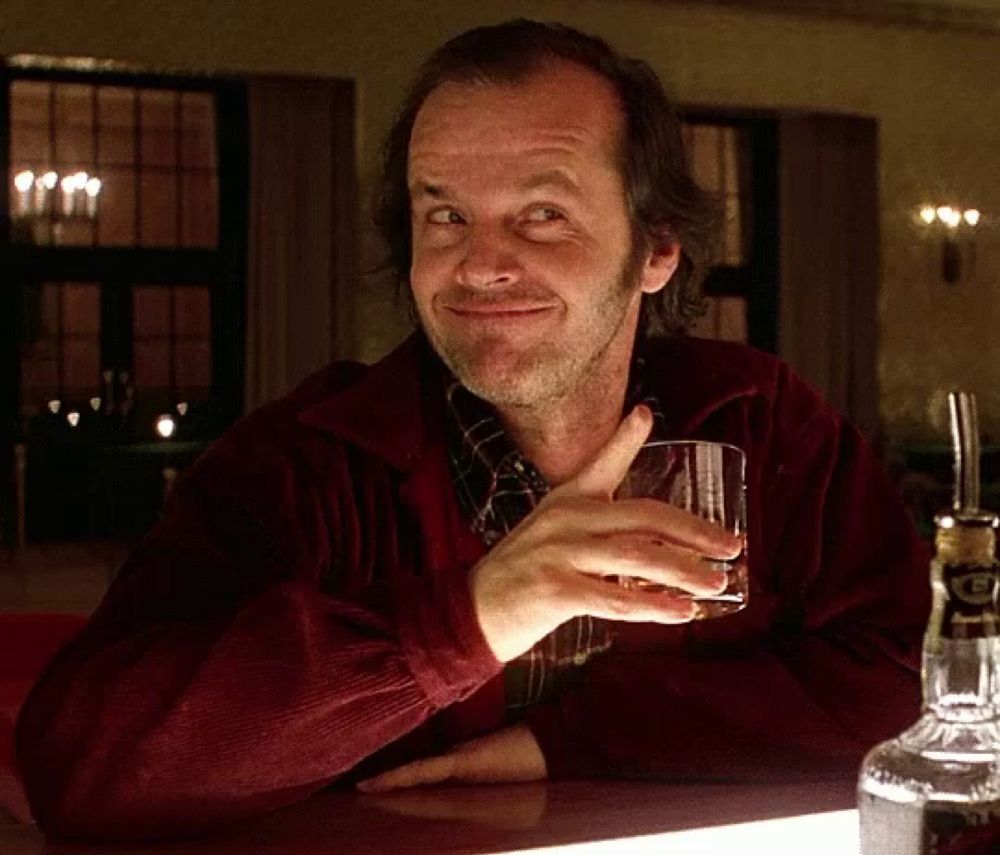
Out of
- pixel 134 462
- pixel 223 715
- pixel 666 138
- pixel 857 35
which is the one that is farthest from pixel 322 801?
pixel 857 35

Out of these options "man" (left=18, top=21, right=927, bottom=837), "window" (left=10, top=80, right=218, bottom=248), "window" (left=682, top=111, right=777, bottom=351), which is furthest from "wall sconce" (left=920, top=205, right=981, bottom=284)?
"man" (left=18, top=21, right=927, bottom=837)

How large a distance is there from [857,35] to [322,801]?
23.5ft

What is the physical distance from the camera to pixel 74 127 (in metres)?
6.69

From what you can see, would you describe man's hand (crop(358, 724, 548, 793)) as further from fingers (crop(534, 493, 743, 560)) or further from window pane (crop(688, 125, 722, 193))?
window pane (crop(688, 125, 722, 193))

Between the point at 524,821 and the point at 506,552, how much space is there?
0.64 feet

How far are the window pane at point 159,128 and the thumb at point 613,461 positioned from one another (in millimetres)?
6194

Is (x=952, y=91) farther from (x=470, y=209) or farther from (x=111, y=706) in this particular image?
(x=111, y=706)

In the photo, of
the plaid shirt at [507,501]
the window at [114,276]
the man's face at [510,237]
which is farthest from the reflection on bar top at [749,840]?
the window at [114,276]

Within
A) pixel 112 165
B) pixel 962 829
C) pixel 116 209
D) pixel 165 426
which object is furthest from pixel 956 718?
pixel 112 165

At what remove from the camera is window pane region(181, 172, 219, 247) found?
6.84 m

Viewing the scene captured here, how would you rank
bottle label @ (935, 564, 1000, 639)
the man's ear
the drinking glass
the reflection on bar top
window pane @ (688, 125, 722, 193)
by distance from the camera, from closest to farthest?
bottle label @ (935, 564, 1000, 639), the reflection on bar top, the drinking glass, the man's ear, window pane @ (688, 125, 722, 193)

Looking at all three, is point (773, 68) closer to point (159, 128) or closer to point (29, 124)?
point (159, 128)

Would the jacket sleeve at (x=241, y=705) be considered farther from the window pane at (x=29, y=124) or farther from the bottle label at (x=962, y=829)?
the window pane at (x=29, y=124)

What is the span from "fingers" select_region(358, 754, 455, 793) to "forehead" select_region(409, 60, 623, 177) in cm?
57
